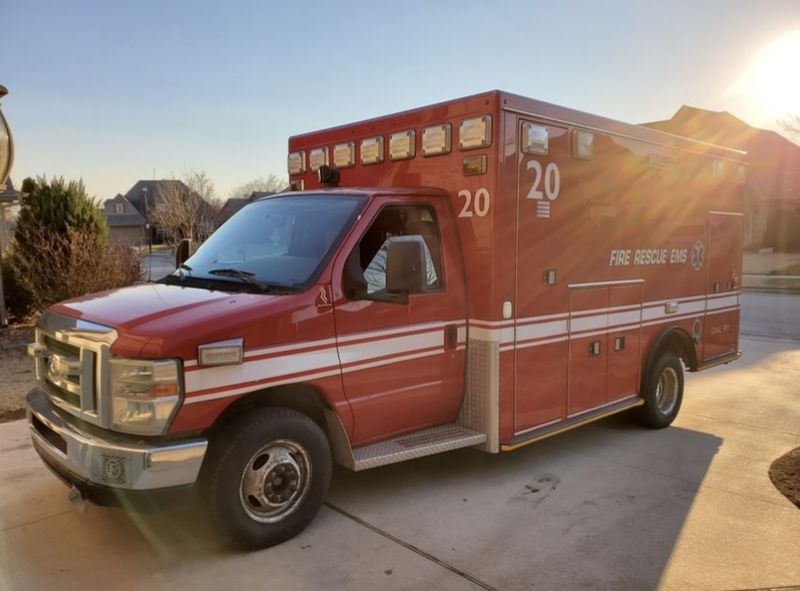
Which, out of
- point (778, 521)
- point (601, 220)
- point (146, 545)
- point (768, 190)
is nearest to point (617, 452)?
point (778, 521)

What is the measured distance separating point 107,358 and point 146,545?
4.22 feet

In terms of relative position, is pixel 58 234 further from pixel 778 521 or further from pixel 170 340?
pixel 778 521

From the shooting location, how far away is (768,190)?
36.3 meters

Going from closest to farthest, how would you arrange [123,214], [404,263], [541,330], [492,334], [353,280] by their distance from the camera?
[404,263] → [353,280] → [492,334] → [541,330] → [123,214]

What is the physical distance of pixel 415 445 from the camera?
174 inches

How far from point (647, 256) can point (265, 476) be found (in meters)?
4.17

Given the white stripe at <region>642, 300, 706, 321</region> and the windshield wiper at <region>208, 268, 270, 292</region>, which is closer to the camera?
the windshield wiper at <region>208, 268, 270, 292</region>

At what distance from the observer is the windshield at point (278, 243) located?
414 centimetres

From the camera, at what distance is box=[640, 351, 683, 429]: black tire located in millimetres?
6297

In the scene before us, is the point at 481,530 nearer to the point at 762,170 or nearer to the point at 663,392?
the point at 663,392

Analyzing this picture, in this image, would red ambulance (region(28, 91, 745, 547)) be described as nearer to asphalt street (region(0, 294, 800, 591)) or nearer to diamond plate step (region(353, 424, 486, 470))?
diamond plate step (region(353, 424, 486, 470))

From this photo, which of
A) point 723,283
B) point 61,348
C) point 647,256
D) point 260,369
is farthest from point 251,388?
point 723,283

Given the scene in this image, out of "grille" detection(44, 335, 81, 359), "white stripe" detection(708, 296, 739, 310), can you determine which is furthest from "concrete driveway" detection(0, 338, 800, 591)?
"white stripe" detection(708, 296, 739, 310)

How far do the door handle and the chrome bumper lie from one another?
6.17 feet
